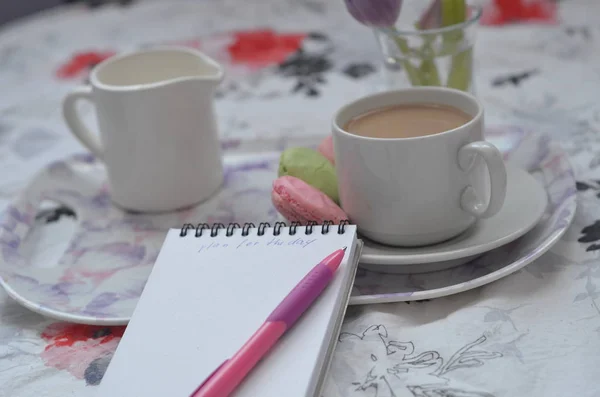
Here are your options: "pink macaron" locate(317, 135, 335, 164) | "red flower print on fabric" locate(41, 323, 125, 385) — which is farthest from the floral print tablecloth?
"pink macaron" locate(317, 135, 335, 164)

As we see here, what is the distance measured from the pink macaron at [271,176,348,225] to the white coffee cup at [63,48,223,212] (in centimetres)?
16

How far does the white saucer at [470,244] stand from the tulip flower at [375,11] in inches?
7.9

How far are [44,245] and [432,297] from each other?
40 centimetres

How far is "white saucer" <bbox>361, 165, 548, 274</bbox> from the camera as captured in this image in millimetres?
534

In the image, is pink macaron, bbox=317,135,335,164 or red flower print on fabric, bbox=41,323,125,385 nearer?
red flower print on fabric, bbox=41,323,125,385

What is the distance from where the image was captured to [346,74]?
3.44 feet

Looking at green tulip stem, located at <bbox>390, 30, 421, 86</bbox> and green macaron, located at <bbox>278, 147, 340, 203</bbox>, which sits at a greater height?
green tulip stem, located at <bbox>390, 30, 421, 86</bbox>

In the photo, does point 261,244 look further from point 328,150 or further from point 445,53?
point 445,53

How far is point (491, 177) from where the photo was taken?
540 millimetres

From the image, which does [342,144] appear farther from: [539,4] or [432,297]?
[539,4]

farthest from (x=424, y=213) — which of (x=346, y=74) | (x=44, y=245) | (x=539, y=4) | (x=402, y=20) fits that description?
(x=539, y=4)

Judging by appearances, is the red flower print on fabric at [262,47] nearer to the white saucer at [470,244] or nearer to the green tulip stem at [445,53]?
the green tulip stem at [445,53]

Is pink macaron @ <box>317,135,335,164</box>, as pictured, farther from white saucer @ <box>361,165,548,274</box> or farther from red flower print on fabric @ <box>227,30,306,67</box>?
red flower print on fabric @ <box>227,30,306,67</box>

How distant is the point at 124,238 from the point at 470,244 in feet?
1.08
